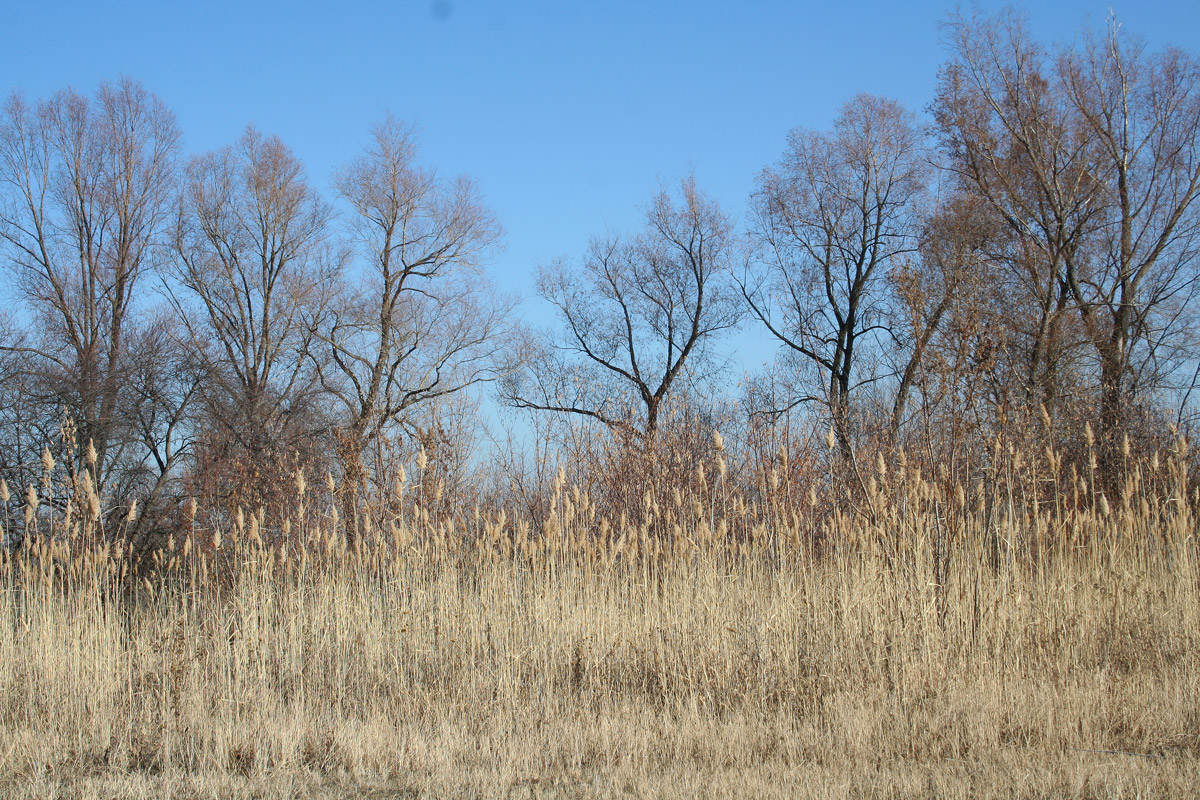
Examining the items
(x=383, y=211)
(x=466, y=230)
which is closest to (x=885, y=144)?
(x=466, y=230)

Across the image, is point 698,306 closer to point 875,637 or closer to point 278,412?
point 278,412

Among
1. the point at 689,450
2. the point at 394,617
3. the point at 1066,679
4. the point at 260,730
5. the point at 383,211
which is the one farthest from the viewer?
the point at 383,211

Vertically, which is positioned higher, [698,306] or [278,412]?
[698,306]

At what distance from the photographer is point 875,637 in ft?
18.2

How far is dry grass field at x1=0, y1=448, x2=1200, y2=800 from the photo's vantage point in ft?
13.8

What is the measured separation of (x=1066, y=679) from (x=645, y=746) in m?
2.84

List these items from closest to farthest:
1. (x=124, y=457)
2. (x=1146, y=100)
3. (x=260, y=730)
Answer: (x=260, y=730)
(x=1146, y=100)
(x=124, y=457)

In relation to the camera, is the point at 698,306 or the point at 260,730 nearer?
the point at 260,730

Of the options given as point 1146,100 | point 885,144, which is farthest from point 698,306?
point 1146,100

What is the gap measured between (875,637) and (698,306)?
2262cm

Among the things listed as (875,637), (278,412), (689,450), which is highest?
(278,412)

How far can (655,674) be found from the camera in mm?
5863

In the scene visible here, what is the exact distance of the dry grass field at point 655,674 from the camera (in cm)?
419

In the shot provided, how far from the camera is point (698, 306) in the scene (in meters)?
27.6
